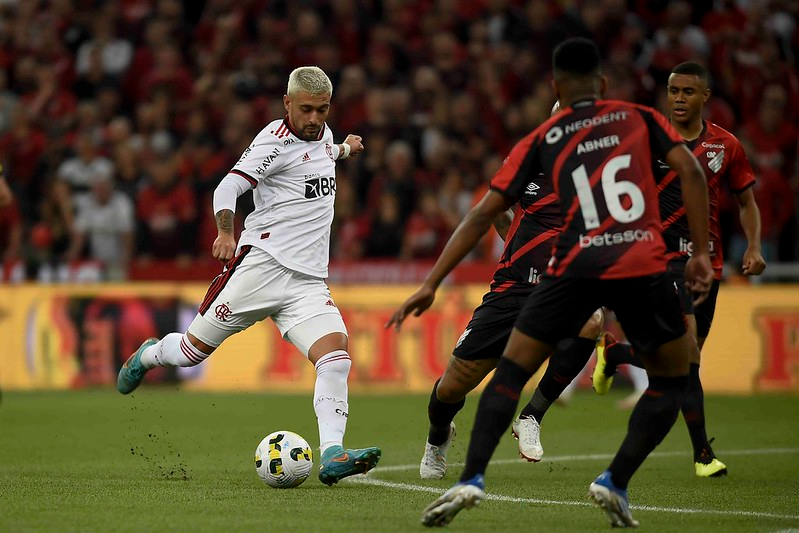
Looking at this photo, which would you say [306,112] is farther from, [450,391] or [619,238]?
[619,238]

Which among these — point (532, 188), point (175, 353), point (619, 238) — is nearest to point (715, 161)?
point (532, 188)

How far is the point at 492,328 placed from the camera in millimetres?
8297

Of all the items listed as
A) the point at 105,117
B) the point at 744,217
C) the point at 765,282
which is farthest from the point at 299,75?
the point at 105,117

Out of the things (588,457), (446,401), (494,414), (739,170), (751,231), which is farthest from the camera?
(588,457)

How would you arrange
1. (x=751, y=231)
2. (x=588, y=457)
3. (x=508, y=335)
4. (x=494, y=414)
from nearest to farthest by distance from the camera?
(x=494, y=414) < (x=508, y=335) < (x=751, y=231) < (x=588, y=457)

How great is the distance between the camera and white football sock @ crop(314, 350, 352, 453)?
8078mm

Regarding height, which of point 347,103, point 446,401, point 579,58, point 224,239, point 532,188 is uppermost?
point 347,103

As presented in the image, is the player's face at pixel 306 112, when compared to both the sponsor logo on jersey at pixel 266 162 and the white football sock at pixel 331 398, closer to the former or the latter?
the sponsor logo on jersey at pixel 266 162

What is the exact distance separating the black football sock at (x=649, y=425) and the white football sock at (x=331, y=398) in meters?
2.25

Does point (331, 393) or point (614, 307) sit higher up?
point (614, 307)

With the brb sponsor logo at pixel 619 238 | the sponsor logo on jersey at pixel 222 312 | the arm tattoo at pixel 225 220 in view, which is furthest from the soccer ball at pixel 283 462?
the brb sponsor logo at pixel 619 238

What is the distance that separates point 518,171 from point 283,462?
8.71ft

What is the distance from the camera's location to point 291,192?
8.37 m

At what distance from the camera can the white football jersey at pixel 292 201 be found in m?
8.27
